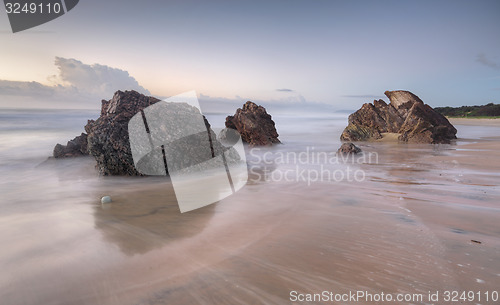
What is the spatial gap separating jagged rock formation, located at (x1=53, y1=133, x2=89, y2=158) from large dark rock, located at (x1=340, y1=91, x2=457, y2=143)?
39.7 ft

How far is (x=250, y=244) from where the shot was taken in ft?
7.66

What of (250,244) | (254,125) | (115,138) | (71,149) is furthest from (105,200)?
(254,125)

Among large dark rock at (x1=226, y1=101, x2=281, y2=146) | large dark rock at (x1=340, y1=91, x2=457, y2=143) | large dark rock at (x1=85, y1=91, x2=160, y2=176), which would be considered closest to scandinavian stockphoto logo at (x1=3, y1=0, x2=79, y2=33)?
large dark rock at (x1=85, y1=91, x2=160, y2=176)

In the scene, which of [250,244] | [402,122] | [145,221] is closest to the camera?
[250,244]

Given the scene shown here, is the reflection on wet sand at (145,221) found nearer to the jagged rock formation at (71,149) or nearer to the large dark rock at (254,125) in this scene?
the jagged rock formation at (71,149)

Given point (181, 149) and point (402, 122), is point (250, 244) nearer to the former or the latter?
point (181, 149)

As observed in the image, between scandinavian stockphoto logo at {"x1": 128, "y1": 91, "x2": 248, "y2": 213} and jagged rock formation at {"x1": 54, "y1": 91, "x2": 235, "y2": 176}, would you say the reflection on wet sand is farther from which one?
jagged rock formation at {"x1": 54, "y1": 91, "x2": 235, "y2": 176}

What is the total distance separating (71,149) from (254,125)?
729 centimetres

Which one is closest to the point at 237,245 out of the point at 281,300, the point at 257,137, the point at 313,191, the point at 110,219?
the point at 281,300

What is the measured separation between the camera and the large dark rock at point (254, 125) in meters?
12.4

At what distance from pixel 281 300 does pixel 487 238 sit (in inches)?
80.3

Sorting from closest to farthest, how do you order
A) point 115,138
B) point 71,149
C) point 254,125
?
point 115,138 < point 71,149 < point 254,125

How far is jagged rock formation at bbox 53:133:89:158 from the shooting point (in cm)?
848

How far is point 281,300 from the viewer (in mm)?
1598
